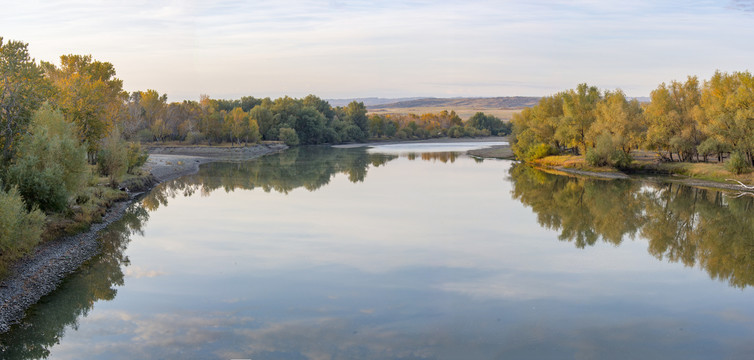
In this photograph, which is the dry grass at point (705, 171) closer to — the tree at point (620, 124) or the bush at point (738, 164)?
the bush at point (738, 164)

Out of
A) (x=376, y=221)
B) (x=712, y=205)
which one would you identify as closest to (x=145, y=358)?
(x=376, y=221)

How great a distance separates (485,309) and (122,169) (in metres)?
29.5

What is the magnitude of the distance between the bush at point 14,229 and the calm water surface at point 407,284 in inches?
72.1

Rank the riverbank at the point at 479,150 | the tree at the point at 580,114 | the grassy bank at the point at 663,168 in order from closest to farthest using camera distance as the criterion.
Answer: the grassy bank at the point at 663,168
the tree at the point at 580,114
the riverbank at the point at 479,150

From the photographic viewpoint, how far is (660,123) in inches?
2025

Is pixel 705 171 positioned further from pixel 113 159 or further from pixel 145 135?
pixel 145 135

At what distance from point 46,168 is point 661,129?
1829 inches

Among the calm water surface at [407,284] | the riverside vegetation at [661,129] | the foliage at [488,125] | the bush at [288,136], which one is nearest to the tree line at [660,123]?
the riverside vegetation at [661,129]

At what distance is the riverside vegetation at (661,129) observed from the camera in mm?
43906

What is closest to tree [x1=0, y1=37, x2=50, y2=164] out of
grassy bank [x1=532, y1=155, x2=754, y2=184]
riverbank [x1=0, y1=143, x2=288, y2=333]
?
riverbank [x1=0, y1=143, x2=288, y2=333]

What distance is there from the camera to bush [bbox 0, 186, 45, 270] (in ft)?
54.4

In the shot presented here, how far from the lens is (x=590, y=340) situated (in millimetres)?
13703

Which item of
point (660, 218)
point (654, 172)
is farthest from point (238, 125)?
point (660, 218)

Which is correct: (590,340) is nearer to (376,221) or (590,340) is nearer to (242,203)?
(376,221)
